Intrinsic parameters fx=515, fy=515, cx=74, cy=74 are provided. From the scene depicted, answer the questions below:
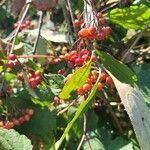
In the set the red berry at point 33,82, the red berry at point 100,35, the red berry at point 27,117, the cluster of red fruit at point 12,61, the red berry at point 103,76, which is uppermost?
the red berry at point 100,35

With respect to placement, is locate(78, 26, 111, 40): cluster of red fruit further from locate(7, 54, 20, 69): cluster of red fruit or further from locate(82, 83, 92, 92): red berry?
locate(7, 54, 20, 69): cluster of red fruit

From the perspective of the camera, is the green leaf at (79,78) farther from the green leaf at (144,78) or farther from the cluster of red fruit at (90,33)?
the green leaf at (144,78)

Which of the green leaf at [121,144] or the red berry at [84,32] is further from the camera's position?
the green leaf at [121,144]

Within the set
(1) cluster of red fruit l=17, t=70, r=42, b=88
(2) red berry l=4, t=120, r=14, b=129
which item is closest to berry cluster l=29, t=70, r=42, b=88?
(1) cluster of red fruit l=17, t=70, r=42, b=88

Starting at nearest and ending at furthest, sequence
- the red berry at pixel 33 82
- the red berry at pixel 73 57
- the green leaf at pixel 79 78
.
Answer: the green leaf at pixel 79 78
the red berry at pixel 73 57
the red berry at pixel 33 82

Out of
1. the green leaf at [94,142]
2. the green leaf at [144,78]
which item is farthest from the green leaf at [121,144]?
the green leaf at [144,78]

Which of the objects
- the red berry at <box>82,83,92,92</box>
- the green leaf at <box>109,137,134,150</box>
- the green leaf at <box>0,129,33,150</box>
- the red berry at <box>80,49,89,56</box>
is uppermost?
the red berry at <box>80,49,89,56</box>
